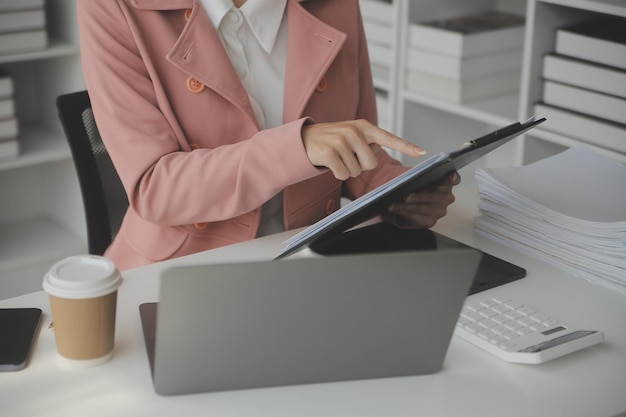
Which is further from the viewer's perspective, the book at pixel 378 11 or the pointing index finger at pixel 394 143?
the book at pixel 378 11

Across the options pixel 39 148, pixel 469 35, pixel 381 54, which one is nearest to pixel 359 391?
pixel 469 35

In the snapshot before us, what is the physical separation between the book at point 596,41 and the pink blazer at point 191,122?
937mm

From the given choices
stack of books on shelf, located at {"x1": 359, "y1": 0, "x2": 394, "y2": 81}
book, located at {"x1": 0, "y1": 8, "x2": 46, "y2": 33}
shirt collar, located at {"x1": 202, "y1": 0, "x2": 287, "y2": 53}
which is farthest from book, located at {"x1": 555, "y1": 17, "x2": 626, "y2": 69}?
book, located at {"x1": 0, "y1": 8, "x2": 46, "y2": 33}

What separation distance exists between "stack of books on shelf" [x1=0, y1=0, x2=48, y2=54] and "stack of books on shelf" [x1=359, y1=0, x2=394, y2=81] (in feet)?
3.37

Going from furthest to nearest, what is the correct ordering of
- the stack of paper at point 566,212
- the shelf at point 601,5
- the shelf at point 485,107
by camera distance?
1. the shelf at point 485,107
2. the shelf at point 601,5
3. the stack of paper at point 566,212

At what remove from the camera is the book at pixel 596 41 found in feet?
7.49

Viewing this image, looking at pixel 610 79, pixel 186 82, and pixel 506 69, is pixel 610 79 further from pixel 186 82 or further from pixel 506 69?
pixel 186 82

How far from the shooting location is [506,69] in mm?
2775

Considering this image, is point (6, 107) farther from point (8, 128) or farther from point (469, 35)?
point (469, 35)

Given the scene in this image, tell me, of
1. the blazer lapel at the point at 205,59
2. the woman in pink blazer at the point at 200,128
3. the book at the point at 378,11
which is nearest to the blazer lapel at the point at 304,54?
the woman in pink blazer at the point at 200,128

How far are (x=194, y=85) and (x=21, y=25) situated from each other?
4.72 feet

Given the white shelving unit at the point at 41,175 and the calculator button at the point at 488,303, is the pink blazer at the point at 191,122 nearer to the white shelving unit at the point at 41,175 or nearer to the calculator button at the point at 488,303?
the calculator button at the point at 488,303

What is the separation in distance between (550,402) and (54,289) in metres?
0.60

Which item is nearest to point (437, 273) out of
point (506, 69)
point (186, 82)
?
point (186, 82)
